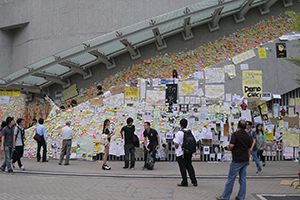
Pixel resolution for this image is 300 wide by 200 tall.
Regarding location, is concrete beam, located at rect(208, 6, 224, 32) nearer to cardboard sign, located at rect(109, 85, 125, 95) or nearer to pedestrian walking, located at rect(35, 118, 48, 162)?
A: cardboard sign, located at rect(109, 85, 125, 95)

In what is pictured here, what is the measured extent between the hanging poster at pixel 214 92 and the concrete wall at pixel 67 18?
21.8 feet

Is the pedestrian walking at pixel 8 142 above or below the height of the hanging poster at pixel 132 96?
below

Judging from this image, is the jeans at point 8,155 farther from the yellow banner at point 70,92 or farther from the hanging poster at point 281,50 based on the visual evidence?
the hanging poster at point 281,50

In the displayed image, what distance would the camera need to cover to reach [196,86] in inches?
530

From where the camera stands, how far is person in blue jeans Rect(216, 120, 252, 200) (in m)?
7.02

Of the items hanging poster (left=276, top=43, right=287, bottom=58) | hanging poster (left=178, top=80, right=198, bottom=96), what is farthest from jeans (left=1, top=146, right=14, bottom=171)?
hanging poster (left=276, top=43, right=287, bottom=58)

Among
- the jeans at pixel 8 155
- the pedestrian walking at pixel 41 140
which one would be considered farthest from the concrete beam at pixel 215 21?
the jeans at pixel 8 155

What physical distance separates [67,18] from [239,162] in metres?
15.2

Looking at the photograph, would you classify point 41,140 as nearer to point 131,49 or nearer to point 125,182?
point 125,182

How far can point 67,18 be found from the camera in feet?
63.3

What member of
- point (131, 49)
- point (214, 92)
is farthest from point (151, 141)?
point (131, 49)

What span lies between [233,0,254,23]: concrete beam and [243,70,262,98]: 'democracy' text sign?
559 cm

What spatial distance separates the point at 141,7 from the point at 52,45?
5668mm

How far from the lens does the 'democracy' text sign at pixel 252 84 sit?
13523 mm
